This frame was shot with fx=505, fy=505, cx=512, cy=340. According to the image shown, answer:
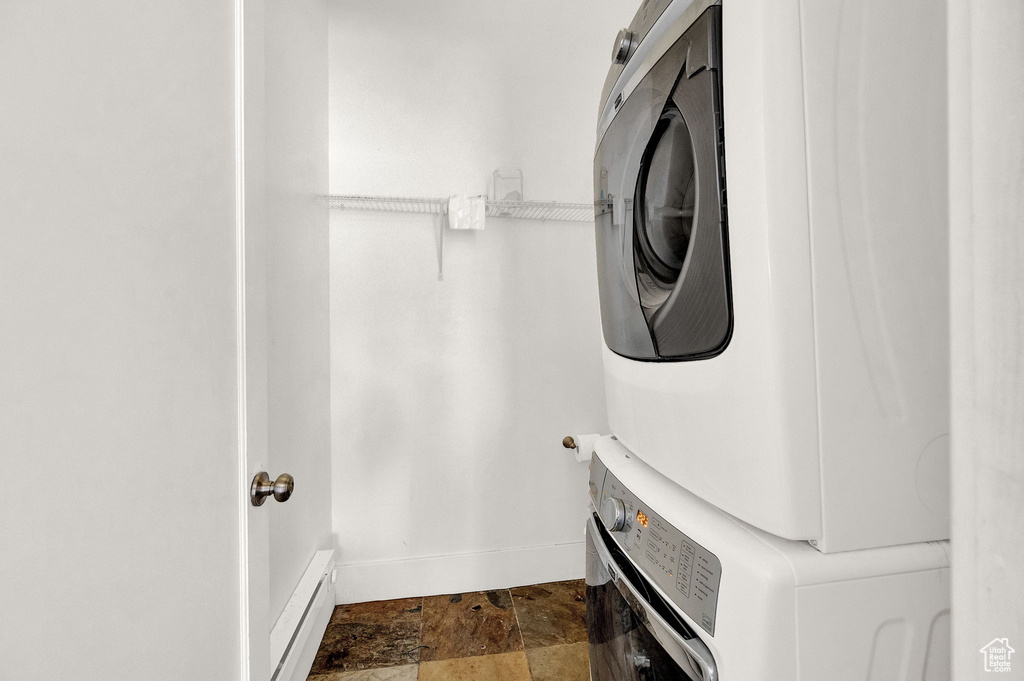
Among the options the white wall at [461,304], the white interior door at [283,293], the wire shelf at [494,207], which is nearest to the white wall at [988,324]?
the white interior door at [283,293]

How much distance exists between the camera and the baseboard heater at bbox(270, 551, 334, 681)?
1.15 metres

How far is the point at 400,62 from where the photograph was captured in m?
1.75

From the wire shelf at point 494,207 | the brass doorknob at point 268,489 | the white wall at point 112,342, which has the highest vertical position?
the wire shelf at point 494,207

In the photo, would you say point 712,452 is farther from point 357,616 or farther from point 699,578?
point 357,616

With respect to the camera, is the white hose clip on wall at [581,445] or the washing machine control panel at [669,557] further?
the white hose clip on wall at [581,445]

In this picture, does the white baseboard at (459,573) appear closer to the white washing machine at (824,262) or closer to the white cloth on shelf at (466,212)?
the white cloth on shelf at (466,212)

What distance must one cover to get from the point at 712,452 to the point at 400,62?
171 centimetres

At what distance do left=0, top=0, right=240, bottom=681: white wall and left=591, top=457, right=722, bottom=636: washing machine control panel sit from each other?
573 mm

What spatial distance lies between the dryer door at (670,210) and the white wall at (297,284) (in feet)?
2.55

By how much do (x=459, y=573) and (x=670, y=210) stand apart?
153cm

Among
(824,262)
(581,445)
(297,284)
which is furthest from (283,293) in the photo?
(824,262)

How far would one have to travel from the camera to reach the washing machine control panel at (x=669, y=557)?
0.59m

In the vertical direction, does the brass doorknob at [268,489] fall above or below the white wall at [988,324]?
below

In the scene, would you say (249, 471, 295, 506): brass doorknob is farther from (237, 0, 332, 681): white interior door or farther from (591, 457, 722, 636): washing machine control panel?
(591, 457, 722, 636): washing machine control panel
